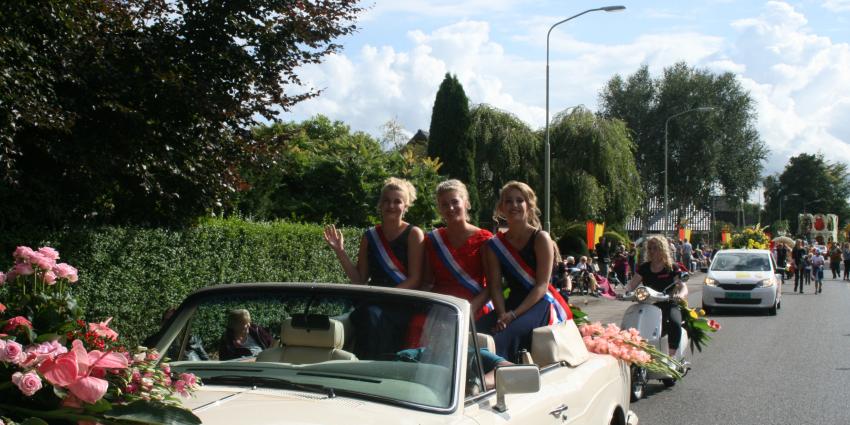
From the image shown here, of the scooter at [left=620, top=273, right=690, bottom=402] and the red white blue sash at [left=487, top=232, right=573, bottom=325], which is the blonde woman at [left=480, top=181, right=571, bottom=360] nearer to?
the red white blue sash at [left=487, top=232, right=573, bottom=325]

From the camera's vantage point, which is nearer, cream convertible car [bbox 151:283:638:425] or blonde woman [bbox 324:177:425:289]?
cream convertible car [bbox 151:283:638:425]

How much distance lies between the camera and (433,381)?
3.72 m

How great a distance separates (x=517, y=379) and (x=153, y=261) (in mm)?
8329

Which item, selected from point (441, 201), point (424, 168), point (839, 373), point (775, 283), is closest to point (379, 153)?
point (424, 168)

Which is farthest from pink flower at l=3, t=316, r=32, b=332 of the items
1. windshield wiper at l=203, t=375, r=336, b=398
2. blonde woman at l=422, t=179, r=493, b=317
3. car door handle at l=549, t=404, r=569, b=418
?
blonde woman at l=422, t=179, r=493, b=317

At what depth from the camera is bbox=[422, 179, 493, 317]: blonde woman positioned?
6.10 metres

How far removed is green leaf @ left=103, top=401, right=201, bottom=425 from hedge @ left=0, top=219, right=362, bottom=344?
707cm

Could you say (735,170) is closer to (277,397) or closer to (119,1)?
(119,1)

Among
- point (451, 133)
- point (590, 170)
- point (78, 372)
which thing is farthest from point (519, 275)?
point (590, 170)

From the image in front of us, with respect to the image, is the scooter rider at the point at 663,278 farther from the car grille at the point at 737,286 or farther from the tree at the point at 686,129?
the tree at the point at 686,129

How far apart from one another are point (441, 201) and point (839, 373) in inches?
304

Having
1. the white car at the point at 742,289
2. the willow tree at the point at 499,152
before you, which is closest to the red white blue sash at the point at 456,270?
the white car at the point at 742,289

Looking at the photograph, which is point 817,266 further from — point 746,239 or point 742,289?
point 742,289

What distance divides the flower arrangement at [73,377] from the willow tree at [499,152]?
3485 cm
